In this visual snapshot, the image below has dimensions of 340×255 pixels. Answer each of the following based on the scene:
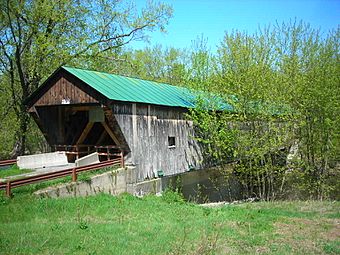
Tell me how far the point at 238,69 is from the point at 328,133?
5488 millimetres

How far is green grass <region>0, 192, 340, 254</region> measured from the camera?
762cm

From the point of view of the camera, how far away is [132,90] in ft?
57.6

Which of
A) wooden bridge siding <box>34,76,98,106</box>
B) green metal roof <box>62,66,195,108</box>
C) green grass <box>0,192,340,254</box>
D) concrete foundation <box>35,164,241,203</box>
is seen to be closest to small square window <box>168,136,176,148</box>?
green metal roof <box>62,66,195,108</box>

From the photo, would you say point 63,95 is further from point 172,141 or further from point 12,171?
point 172,141

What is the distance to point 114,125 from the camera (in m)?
15.6

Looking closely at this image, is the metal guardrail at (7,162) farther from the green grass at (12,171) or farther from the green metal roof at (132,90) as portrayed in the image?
the green metal roof at (132,90)

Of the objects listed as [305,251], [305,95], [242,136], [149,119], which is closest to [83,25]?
[149,119]

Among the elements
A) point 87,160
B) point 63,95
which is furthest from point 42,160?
point 63,95

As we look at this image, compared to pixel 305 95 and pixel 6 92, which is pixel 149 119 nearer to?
pixel 305 95

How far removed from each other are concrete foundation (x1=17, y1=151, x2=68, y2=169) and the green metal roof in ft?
15.0

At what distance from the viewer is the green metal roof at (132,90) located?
15945 mm

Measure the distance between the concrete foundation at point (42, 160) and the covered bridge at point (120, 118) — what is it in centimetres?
71

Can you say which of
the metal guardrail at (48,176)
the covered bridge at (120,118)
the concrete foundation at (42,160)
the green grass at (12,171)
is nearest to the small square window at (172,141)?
the covered bridge at (120,118)

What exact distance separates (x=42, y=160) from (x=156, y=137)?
229 inches
